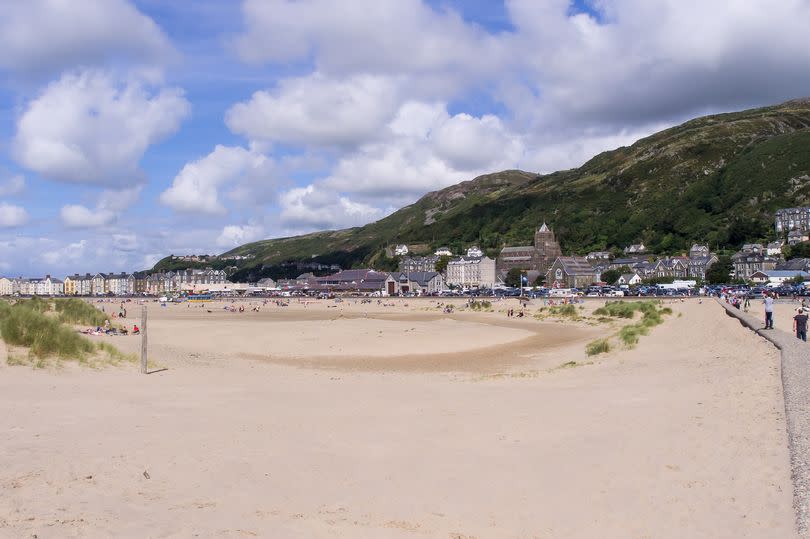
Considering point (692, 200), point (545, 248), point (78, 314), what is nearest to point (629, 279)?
point (545, 248)

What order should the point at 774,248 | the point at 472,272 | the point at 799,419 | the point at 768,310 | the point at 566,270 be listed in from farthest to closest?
the point at 472,272, the point at 566,270, the point at 774,248, the point at 768,310, the point at 799,419

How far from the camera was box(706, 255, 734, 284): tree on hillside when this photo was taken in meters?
106

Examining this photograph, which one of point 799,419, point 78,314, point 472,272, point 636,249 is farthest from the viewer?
point 472,272

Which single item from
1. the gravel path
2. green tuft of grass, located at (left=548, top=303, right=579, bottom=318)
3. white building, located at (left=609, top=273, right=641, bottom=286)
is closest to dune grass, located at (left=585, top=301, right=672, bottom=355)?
green tuft of grass, located at (left=548, top=303, right=579, bottom=318)

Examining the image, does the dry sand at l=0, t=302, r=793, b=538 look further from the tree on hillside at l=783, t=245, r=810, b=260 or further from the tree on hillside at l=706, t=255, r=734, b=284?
the tree on hillside at l=783, t=245, r=810, b=260

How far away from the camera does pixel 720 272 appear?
106375mm

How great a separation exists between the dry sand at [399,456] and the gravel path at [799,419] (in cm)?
12

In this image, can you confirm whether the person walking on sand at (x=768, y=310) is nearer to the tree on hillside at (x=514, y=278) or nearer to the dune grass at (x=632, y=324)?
the dune grass at (x=632, y=324)

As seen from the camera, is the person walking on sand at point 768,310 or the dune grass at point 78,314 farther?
the dune grass at point 78,314

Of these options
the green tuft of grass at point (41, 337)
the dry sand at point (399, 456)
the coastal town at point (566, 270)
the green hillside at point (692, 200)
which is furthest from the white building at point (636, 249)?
the green tuft of grass at point (41, 337)

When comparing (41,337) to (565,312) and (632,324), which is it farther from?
(565,312)

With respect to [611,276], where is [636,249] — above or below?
above

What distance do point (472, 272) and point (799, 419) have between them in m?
143

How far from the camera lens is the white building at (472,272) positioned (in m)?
149
